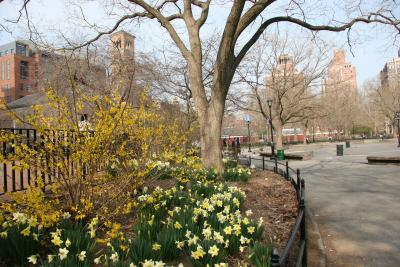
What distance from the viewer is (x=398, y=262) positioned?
4168 millimetres

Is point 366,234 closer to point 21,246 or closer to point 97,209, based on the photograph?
point 97,209

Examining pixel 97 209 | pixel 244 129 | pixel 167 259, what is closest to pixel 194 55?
pixel 97 209

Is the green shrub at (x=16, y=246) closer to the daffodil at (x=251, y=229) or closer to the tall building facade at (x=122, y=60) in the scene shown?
the daffodil at (x=251, y=229)

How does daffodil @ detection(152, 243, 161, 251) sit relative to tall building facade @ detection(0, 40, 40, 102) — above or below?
below

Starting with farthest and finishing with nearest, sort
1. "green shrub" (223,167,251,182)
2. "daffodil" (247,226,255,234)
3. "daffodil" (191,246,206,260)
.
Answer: "green shrub" (223,167,251,182)
"daffodil" (247,226,255,234)
"daffodil" (191,246,206,260)

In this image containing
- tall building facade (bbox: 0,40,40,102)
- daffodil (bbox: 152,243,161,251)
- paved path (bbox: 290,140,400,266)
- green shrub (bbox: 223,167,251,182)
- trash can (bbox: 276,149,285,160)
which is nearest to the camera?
daffodil (bbox: 152,243,161,251)

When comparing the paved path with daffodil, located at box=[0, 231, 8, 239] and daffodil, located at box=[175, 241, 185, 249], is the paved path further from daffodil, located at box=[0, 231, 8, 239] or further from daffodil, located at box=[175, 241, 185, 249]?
daffodil, located at box=[0, 231, 8, 239]

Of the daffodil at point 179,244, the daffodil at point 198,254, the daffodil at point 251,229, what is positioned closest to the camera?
the daffodil at point 198,254

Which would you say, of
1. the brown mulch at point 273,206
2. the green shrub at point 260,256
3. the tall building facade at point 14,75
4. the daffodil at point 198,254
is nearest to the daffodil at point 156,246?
the daffodil at point 198,254

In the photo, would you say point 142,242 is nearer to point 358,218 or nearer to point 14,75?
point 358,218

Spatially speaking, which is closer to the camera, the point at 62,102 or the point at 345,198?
the point at 62,102

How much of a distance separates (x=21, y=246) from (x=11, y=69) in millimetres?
84460

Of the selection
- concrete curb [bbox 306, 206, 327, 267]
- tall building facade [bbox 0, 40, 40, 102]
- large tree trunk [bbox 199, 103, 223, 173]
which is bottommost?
concrete curb [bbox 306, 206, 327, 267]

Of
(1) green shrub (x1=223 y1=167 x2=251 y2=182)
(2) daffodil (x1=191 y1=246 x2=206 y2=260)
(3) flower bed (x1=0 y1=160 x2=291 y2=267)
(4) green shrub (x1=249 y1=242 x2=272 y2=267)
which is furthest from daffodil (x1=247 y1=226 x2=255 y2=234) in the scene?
(1) green shrub (x1=223 y1=167 x2=251 y2=182)
